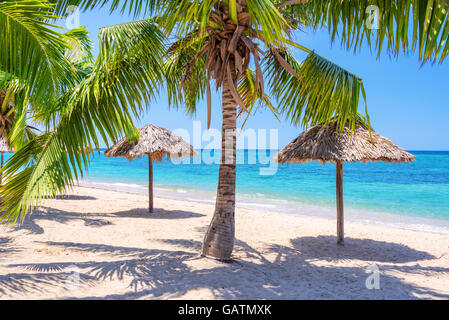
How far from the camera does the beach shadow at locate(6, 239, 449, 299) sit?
10.7ft

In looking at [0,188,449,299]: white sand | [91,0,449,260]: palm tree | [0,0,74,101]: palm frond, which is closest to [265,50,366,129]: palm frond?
[91,0,449,260]: palm tree

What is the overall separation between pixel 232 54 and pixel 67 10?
1839mm

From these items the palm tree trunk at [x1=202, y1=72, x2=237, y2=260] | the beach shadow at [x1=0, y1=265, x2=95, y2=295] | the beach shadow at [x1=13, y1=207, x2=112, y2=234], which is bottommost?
the beach shadow at [x1=13, y1=207, x2=112, y2=234]

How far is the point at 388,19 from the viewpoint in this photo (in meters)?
2.73

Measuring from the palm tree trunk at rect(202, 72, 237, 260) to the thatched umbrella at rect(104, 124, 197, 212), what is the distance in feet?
14.9

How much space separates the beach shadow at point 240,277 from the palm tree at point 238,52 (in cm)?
52

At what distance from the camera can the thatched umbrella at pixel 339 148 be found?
211 inches

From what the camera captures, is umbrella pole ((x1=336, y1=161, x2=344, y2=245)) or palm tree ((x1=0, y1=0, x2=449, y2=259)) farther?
umbrella pole ((x1=336, y1=161, x2=344, y2=245))

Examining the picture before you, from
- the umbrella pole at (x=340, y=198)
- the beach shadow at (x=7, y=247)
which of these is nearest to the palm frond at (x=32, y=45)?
the beach shadow at (x=7, y=247)

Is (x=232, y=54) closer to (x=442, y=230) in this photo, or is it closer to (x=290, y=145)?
(x=290, y=145)

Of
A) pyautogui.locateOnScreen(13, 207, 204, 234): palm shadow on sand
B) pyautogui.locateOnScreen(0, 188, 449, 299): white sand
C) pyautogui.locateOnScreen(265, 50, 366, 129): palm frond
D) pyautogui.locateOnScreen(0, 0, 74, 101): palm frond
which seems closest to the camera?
pyautogui.locateOnScreen(0, 0, 74, 101): palm frond

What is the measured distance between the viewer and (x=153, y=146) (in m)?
8.45

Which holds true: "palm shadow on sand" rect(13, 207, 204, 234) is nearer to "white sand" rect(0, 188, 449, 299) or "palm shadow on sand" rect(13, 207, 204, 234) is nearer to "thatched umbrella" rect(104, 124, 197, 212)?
"white sand" rect(0, 188, 449, 299)
